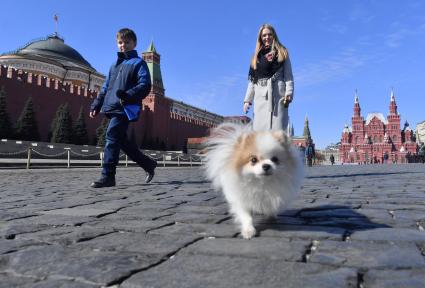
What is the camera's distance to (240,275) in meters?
1.47

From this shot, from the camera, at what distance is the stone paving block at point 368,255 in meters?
1.60

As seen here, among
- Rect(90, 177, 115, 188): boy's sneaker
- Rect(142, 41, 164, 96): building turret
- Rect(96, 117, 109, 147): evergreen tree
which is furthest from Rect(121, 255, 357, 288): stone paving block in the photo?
Rect(142, 41, 164, 96): building turret

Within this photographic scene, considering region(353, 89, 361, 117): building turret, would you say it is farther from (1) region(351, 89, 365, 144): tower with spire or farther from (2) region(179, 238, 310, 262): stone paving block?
(2) region(179, 238, 310, 262): stone paving block

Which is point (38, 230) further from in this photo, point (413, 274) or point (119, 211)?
point (413, 274)

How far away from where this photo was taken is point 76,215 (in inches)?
114

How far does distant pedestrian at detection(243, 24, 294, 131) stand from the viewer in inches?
170

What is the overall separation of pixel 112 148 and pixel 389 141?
85.2 m

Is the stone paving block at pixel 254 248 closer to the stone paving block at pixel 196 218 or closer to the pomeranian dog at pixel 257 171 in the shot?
the pomeranian dog at pixel 257 171

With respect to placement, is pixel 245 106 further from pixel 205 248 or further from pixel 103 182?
pixel 205 248

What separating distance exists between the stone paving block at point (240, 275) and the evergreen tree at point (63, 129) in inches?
1094

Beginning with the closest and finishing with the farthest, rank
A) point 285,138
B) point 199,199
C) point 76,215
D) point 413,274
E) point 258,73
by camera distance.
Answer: point 413,274 < point 285,138 < point 76,215 < point 199,199 < point 258,73

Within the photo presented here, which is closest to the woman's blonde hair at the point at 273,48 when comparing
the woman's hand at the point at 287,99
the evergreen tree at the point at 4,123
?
the woman's hand at the point at 287,99

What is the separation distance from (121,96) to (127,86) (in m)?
0.32

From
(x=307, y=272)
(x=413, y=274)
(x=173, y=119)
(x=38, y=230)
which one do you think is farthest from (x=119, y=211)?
(x=173, y=119)
